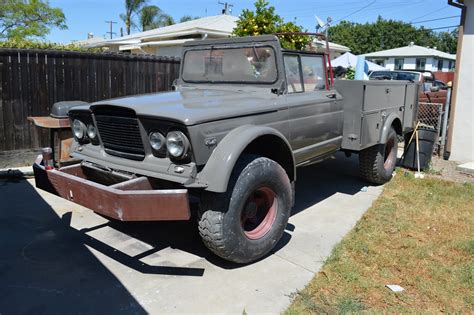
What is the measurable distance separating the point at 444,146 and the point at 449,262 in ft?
17.6

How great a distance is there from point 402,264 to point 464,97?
5664 millimetres

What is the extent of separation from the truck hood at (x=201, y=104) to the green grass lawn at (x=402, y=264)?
1.55 m

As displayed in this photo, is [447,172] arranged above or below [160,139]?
below

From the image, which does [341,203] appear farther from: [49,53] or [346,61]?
[346,61]

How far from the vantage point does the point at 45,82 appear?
7.25 meters

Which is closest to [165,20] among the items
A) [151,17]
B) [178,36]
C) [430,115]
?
[151,17]

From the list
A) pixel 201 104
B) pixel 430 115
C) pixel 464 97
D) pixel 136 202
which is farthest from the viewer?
pixel 430 115

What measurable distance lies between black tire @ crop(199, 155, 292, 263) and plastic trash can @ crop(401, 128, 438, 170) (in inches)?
167

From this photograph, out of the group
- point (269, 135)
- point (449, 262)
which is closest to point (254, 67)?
point (269, 135)

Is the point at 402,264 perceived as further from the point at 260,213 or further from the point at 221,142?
the point at 221,142

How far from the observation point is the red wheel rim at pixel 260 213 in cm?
390

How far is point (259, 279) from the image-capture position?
3.60 metres

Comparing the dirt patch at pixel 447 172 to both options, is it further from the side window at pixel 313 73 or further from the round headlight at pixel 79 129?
the round headlight at pixel 79 129

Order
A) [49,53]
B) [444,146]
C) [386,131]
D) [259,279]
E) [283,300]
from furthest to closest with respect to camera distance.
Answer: [444,146] < [49,53] < [386,131] < [259,279] < [283,300]
